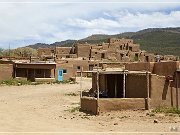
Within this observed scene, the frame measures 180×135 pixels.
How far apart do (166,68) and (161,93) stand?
7.66ft

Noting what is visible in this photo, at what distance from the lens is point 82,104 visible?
21.7m

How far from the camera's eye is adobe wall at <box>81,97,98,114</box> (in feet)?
66.3

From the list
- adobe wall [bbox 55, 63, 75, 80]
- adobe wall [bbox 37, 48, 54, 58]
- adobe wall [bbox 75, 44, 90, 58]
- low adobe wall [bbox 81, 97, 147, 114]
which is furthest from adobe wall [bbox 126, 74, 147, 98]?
adobe wall [bbox 37, 48, 54, 58]

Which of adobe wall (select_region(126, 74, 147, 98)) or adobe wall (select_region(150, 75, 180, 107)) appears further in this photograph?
adobe wall (select_region(126, 74, 147, 98))

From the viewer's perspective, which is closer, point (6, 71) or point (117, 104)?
point (117, 104)

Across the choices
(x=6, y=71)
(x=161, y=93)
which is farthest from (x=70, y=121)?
(x=6, y=71)

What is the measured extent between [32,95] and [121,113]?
1313 centimetres

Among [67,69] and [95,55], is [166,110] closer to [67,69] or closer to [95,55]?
[67,69]

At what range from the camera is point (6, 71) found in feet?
136

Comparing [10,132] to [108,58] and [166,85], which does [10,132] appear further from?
[108,58]

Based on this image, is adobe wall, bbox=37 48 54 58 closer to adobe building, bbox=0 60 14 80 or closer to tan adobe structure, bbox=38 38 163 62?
tan adobe structure, bbox=38 38 163 62

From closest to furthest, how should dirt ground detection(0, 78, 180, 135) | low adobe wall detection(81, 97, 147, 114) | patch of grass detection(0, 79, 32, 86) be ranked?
dirt ground detection(0, 78, 180, 135)
low adobe wall detection(81, 97, 147, 114)
patch of grass detection(0, 79, 32, 86)

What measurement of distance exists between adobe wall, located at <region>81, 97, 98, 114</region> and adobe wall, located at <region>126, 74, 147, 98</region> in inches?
108

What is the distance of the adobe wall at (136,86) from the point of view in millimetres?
21062
